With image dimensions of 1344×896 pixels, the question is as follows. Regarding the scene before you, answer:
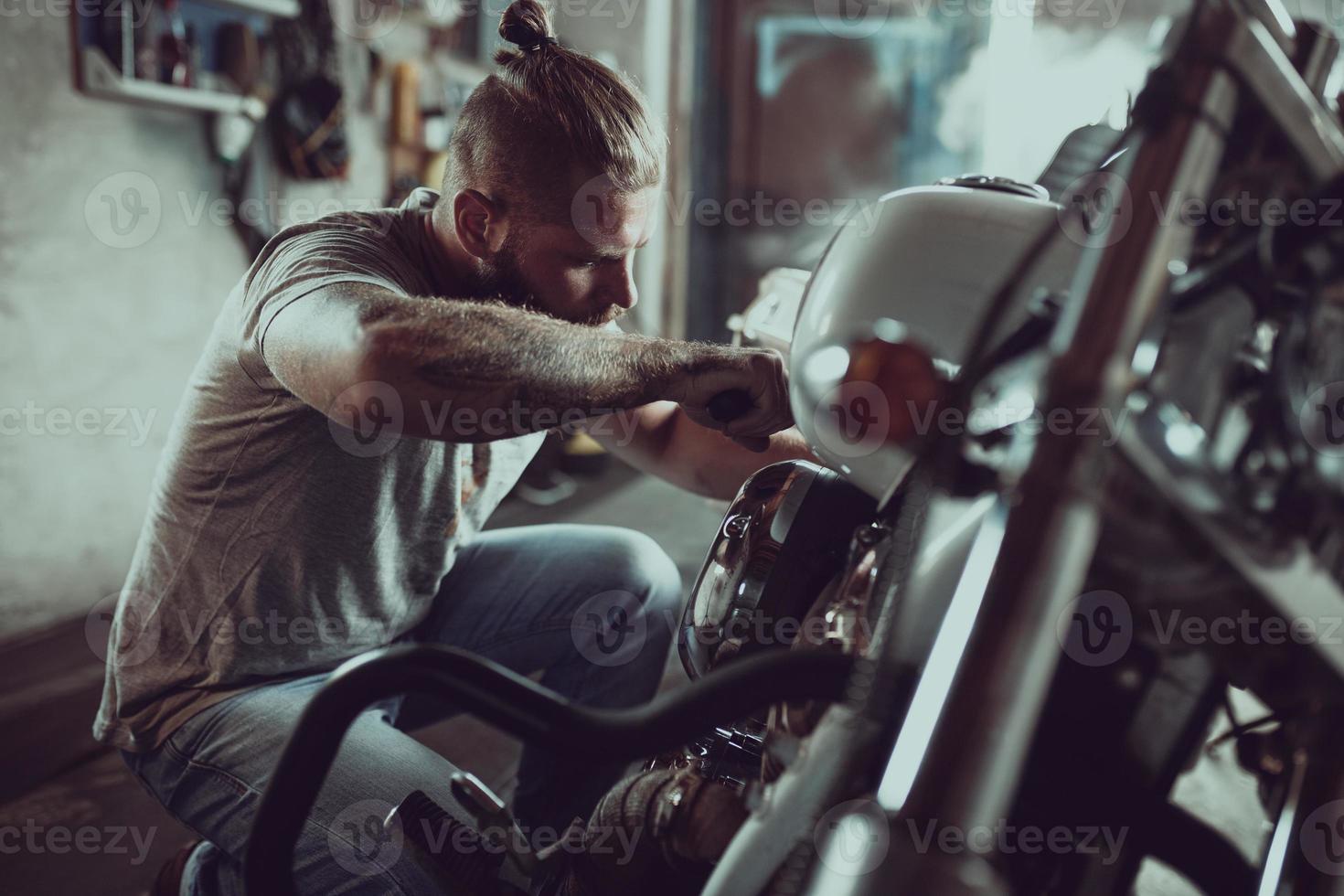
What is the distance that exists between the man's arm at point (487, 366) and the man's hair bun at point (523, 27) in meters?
0.55

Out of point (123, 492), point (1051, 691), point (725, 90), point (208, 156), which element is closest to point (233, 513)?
point (1051, 691)

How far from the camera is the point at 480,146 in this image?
1270 mm

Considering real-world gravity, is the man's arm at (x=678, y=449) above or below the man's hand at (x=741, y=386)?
below

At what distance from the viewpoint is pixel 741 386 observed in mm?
892

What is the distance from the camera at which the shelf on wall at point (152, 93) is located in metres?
2.31

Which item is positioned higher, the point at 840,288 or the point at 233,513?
the point at 840,288

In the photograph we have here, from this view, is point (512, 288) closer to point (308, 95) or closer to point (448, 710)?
point (448, 710)

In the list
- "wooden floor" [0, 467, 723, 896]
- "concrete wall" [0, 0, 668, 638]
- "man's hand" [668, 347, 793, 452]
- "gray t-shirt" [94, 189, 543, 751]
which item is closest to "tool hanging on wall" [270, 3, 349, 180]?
"concrete wall" [0, 0, 668, 638]

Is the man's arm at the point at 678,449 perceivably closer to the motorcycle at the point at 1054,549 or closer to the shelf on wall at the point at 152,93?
the motorcycle at the point at 1054,549

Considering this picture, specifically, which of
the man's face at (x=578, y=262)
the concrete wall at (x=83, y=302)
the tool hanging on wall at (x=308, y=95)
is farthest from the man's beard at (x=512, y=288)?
the tool hanging on wall at (x=308, y=95)

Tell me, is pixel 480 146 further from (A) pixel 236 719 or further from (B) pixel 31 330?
(B) pixel 31 330

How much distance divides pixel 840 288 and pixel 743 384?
16 centimetres

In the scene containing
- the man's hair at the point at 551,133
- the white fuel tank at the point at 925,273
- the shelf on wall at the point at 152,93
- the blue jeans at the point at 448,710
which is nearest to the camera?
the white fuel tank at the point at 925,273

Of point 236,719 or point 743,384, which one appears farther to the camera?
point 236,719
